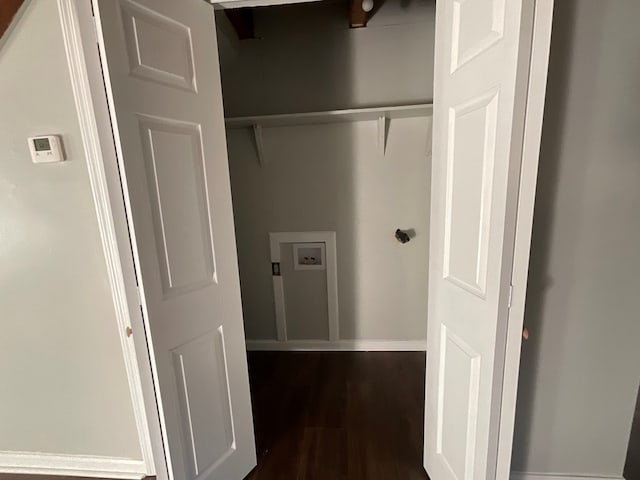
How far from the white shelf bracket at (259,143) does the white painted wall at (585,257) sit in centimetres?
183

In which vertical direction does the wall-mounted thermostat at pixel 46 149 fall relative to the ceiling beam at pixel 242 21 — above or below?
below

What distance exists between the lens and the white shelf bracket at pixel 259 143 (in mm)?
2326

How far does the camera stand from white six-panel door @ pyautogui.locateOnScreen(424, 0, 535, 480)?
2.79ft

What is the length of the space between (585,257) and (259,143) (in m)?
2.10

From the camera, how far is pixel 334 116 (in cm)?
221

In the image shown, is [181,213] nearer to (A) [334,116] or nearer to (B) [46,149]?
(B) [46,149]

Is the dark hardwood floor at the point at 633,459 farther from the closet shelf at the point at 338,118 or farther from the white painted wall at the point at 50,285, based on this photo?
the white painted wall at the point at 50,285

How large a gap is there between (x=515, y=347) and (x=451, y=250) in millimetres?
393

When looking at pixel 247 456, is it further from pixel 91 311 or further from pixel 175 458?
pixel 91 311

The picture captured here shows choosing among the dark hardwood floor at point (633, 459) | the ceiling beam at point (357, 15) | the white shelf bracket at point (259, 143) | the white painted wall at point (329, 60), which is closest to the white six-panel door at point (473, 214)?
the dark hardwood floor at point (633, 459)

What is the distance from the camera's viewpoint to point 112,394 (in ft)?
4.97

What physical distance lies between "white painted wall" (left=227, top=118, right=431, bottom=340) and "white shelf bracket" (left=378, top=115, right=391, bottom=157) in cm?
4

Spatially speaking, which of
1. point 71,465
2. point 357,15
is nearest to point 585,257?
point 357,15

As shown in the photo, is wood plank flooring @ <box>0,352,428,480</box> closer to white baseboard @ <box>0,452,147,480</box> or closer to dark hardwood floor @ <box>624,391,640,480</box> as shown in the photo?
white baseboard @ <box>0,452,147,480</box>
